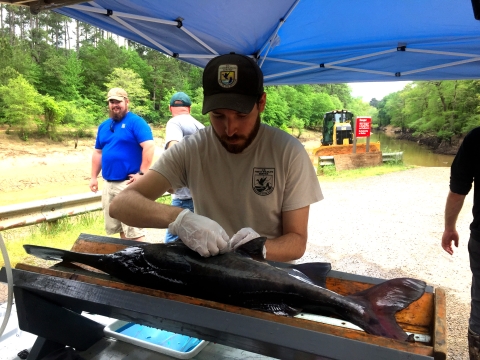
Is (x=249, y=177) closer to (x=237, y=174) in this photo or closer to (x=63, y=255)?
(x=237, y=174)

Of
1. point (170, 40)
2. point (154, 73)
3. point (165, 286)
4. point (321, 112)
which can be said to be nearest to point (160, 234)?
point (170, 40)

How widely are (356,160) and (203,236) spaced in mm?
17020

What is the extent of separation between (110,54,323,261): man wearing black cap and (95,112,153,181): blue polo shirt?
3.25 m

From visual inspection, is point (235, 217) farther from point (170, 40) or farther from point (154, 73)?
point (154, 73)

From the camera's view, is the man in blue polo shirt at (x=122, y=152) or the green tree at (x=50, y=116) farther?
the green tree at (x=50, y=116)

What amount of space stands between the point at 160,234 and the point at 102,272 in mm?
5780

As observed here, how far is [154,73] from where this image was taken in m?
20.5


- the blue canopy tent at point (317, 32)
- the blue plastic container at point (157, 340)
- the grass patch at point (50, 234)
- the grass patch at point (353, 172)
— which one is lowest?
the grass patch at point (50, 234)

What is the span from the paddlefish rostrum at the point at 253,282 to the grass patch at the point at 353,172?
14.0 m

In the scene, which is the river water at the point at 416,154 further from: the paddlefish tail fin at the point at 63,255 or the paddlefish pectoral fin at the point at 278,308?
the paddlefish tail fin at the point at 63,255

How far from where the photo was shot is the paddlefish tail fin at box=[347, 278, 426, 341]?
3.90 feet

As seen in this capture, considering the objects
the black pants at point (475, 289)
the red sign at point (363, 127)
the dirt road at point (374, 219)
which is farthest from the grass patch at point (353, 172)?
the black pants at point (475, 289)

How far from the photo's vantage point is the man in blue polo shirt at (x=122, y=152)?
5238 mm

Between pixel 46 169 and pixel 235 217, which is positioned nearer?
pixel 235 217
